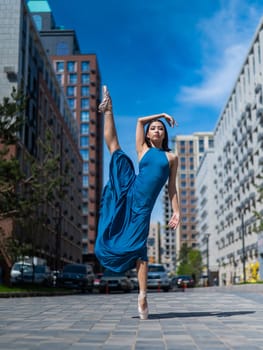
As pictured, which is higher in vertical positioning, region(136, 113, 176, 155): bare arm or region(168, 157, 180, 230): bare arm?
region(136, 113, 176, 155): bare arm

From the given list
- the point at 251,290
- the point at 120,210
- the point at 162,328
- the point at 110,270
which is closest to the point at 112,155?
the point at 120,210

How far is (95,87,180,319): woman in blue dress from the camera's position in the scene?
6523 millimetres

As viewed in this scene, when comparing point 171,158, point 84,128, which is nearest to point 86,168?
point 84,128

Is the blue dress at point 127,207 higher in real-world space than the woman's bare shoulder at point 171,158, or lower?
lower

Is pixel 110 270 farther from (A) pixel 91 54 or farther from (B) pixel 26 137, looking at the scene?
(A) pixel 91 54

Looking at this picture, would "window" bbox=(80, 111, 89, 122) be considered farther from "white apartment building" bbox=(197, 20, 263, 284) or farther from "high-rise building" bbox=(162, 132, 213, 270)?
"high-rise building" bbox=(162, 132, 213, 270)

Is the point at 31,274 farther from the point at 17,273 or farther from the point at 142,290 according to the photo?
the point at 142,290

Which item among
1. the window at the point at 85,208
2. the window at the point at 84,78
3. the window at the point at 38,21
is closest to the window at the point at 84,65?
the window at the point at 84,78

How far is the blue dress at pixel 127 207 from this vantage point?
6.52 meters

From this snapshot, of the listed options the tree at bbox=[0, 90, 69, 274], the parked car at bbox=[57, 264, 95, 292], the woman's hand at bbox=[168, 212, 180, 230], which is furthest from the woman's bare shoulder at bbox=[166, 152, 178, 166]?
the parked car at bbox=[57, 264, 95, 292]

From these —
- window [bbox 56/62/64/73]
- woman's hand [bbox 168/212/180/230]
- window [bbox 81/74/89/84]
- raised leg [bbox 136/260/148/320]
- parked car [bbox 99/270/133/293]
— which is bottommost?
parked car [bbox 99/270/133/293]

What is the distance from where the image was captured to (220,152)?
8488 centimetres

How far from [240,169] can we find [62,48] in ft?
160

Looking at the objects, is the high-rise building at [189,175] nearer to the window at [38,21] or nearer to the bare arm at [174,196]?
the window at [38,21]
